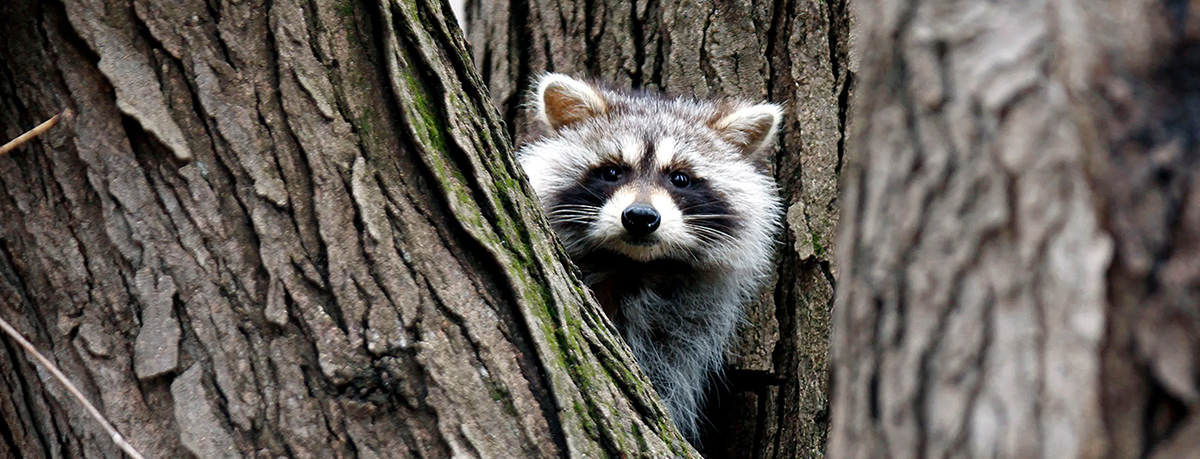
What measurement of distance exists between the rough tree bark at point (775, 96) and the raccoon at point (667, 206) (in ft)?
0.43

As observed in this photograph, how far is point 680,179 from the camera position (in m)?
4.11

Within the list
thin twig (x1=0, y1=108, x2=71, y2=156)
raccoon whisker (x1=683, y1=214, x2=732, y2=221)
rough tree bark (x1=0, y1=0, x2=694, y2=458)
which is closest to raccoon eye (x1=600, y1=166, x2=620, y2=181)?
raccoon whisker (x1=683, y1=214, x2=732, y2=221)

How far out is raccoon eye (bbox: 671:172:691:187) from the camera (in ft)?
13.5

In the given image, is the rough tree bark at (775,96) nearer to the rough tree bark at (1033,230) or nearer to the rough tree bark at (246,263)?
the rough tree bark at (246,263)

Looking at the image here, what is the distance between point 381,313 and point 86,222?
554 millimetres

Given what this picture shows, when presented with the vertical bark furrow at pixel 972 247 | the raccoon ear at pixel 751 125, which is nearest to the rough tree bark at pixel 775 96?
the raccoon ear at pixel 751 125

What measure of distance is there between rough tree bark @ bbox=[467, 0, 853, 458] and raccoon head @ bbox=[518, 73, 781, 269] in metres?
0.15

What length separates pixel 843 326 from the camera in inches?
51.5

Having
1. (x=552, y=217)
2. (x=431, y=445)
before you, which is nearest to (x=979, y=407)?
(x=431, y=445)

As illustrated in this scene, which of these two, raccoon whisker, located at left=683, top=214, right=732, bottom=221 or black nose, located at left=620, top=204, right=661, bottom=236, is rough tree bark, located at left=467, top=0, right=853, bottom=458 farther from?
black nose, located at left=620, top=204, right=661, bottom=236

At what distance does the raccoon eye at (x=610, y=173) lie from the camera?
160 inches

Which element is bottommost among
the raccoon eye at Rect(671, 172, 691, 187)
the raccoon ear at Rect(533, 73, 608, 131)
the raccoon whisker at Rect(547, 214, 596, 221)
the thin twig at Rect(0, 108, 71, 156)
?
the raccoon eye at Rect(671, 172, 691, 187)

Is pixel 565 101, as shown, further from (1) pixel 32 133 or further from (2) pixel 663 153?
(1) pixel 32 133

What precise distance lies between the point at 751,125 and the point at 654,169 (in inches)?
15.5
